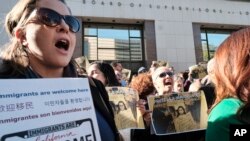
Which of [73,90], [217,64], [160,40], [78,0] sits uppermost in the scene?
[78,0]

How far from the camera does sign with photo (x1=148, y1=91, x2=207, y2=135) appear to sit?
9.74 feet

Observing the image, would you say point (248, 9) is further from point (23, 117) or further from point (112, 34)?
point (23, 117)

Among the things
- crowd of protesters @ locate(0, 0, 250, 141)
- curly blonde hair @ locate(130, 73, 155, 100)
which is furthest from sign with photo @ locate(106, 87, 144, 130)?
crowd of protesters @ locate(0, 0, 250, 141)

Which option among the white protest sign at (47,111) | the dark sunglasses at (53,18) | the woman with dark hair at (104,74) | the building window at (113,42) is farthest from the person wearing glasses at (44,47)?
the building window at (113,42)

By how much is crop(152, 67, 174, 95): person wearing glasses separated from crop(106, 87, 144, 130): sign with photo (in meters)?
0.67

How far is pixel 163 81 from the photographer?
3.63 metres

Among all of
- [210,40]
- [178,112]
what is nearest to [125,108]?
[178,112]

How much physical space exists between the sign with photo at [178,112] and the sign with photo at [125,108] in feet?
0.49

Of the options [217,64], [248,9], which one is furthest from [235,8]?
[217,64]

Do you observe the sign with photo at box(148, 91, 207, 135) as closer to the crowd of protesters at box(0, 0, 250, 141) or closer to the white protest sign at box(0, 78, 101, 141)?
the crowd of protesters at box(0, 0, 250, 141)

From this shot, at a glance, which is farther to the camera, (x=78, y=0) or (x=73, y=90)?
(x=78, y=0)

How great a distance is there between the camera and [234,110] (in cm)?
163

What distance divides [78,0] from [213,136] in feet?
45.3

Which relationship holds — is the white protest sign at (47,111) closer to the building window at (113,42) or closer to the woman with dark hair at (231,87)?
the woman with dark hair at (231,87)
